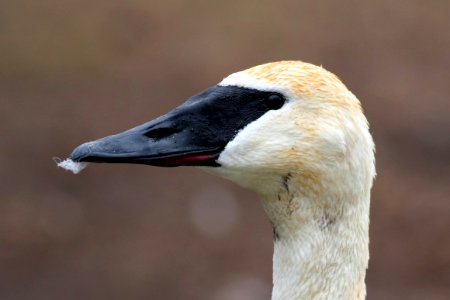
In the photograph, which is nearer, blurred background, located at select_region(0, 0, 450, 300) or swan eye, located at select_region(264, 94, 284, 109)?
swan eye, located at select_region(264, 94, 284, 109)

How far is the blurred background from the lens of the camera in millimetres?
9953

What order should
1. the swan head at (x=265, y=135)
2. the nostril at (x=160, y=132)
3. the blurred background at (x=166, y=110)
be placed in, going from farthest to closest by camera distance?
the blurred background at (x=166, y=110) → the nostril at (x=160, y=132) → the swan head at (x=265, y=135)

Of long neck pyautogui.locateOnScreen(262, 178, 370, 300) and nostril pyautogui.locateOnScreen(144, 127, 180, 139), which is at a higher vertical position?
nostril pyautogui.locateOnScreen(144, 127, 180, 139)

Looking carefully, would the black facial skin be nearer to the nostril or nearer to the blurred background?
the nostril

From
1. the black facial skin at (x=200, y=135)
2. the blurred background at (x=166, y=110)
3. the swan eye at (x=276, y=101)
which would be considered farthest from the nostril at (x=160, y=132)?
the blurred background at (x=166, y=110)

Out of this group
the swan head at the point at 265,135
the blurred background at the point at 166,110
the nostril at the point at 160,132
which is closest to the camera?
the swan head at the point at 265,135

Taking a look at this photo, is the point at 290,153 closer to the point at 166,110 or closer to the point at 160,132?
the point at 160,132

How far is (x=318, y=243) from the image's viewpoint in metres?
4.38

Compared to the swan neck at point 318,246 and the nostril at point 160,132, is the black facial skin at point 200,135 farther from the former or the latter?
the swan neck at point 318,246

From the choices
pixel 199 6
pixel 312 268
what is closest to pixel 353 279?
pixel 312 268

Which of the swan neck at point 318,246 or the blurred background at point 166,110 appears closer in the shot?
the swan neck at point 318,246

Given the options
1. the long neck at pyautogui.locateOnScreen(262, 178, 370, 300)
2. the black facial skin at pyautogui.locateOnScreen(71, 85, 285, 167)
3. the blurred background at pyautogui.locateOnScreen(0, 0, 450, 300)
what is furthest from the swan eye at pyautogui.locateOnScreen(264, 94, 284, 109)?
the blurred background at pyautogui.locateOnScreen(0, 0, 450, 300)

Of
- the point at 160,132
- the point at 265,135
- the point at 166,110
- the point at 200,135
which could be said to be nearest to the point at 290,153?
the point at 265,135

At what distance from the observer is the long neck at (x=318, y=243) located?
4344 millimetres
